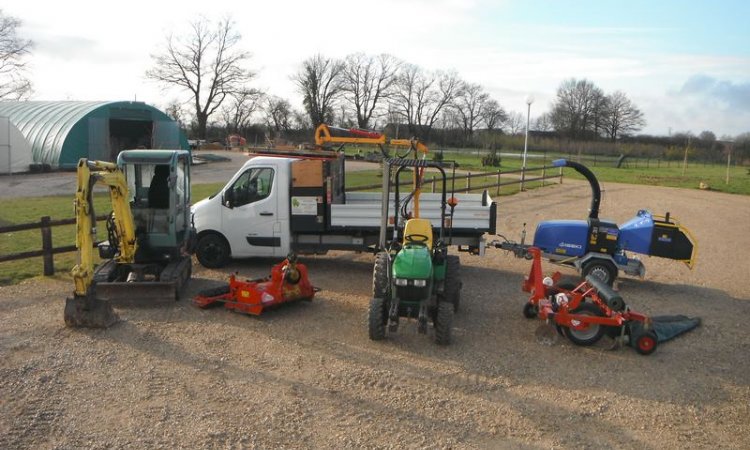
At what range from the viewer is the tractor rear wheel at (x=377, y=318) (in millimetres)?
6879

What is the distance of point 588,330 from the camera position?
6.90 meters

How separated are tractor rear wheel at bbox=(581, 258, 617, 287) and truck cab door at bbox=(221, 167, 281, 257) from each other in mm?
5241

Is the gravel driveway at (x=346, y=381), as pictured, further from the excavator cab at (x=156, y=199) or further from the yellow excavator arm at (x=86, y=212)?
the excavator cab at (x=156, y=199)

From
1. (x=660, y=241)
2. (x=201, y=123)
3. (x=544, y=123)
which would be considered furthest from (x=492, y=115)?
(x=660, y=241)

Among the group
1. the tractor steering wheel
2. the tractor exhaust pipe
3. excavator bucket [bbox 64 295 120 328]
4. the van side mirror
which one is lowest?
excavator bucket [bbox 64 295 120 328]

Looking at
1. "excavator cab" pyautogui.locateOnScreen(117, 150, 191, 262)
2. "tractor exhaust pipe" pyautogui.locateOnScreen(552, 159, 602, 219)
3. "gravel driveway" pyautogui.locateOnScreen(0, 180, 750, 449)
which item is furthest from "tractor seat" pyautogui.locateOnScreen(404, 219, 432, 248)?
"excavator cab" pyautogui.locateOnScreen(117, 150, 191, 262)

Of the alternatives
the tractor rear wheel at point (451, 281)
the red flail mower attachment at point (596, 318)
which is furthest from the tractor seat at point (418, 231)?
the red flail mower attachment at point (596, 318)

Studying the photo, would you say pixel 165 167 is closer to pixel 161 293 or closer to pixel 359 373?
pixel 161 293

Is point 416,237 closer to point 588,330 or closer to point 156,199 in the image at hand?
point 588,330

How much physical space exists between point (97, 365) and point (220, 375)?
4.49 feet

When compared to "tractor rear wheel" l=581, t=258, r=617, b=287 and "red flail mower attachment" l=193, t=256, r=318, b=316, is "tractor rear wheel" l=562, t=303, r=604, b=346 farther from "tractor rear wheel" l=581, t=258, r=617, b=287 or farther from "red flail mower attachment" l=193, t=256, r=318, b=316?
"red flail mower attachment" l=193, t=256, r=318, b=316

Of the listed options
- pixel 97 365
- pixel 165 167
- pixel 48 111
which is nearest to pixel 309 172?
pixel 165 167

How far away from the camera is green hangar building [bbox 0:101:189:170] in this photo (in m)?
32.2

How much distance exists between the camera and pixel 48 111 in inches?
1406
